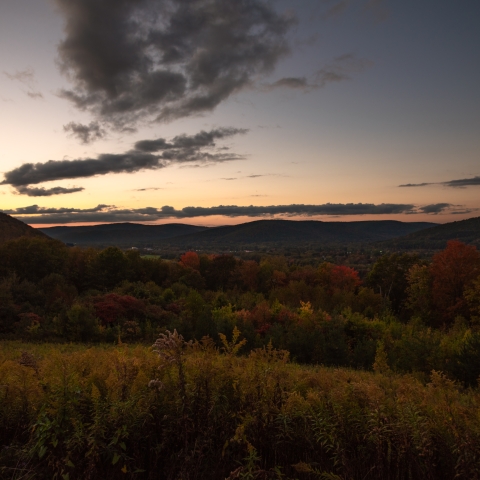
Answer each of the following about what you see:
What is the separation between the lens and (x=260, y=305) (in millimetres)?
29672

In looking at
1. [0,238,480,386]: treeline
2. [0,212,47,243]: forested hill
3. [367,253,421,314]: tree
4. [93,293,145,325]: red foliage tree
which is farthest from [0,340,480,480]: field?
[0,212,47,243]: forested hill

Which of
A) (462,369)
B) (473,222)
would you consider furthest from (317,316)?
(473,222)

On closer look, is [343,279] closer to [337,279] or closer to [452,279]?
[337,279]

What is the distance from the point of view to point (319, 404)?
5.72m

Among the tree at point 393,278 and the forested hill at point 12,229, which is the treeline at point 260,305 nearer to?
the tree at point 393,278

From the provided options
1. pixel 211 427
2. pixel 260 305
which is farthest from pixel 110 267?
pixel 211 427

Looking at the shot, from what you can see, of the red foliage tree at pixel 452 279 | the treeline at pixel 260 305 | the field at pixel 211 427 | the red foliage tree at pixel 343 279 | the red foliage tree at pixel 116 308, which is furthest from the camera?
the red foliage tree at pixel 343 279

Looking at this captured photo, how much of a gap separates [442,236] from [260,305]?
559 ft

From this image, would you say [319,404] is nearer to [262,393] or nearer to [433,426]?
[262,393]

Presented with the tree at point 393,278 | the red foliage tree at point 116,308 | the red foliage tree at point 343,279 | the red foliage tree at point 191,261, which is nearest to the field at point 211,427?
the red foliage tree at point 116,308

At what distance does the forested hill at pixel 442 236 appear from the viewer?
15123 centimetres

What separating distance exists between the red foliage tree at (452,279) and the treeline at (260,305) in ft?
0.38

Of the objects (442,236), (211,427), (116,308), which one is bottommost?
(442,236)

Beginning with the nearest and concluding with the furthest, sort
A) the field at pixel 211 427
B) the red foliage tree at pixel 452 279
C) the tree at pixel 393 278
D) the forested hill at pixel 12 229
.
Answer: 1. the field at pixel 211 427
2. the red foliage tree at pixel 452 279
3. the tree at pixel 393 278
4. the forested hill at pixel 12 229
